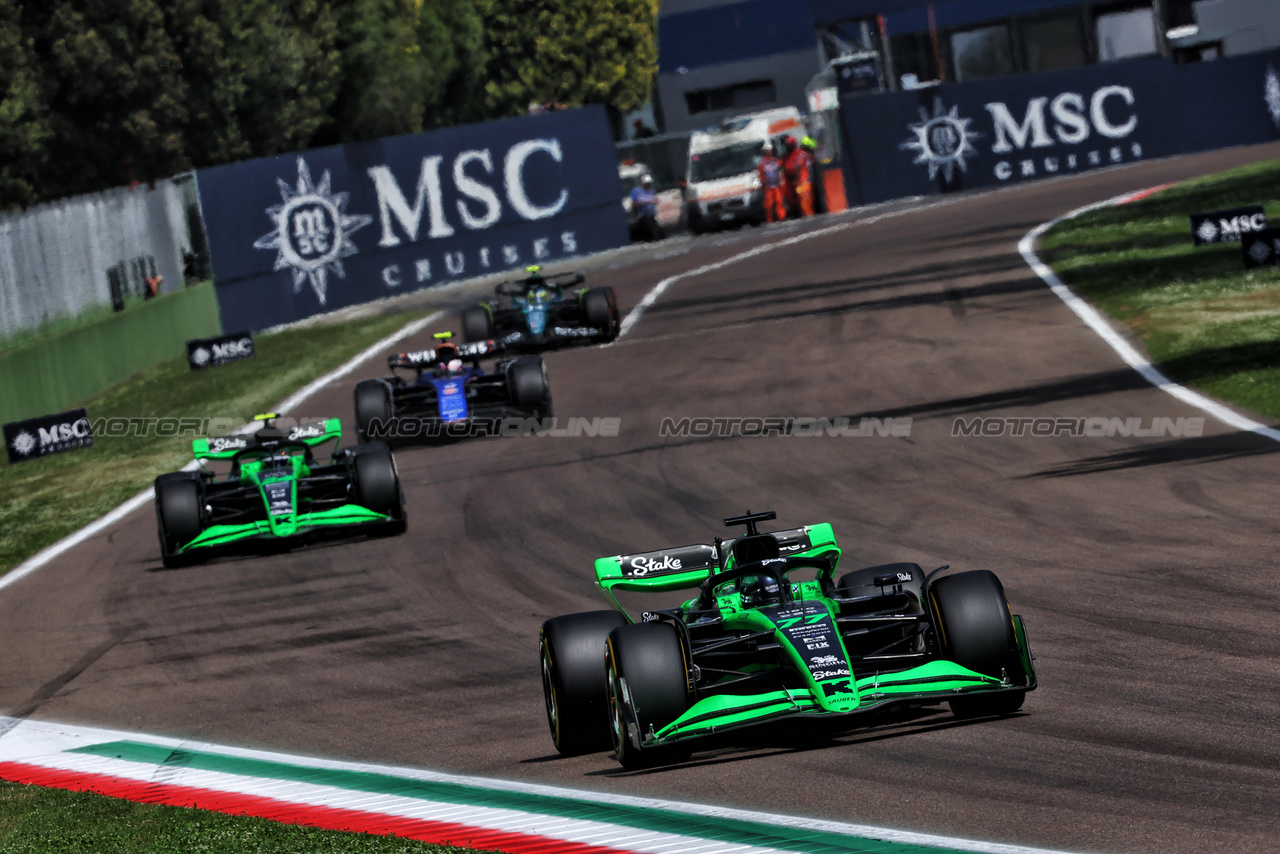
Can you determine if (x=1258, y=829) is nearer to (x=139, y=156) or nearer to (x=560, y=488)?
(x=560, y=488)

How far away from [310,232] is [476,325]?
1146cm

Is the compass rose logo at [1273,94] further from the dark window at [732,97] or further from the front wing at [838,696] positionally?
the front wing at [838,696]

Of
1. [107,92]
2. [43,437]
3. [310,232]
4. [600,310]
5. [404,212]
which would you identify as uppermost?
[107,92]

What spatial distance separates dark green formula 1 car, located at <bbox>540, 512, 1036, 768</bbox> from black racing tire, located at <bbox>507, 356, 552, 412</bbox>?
439 inches

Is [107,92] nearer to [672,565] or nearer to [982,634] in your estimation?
[672,565]

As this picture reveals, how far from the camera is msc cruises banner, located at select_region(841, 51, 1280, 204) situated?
44000 mm

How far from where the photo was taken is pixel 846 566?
11.6 metres

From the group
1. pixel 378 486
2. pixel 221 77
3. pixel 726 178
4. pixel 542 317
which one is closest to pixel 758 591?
pixel 378 486

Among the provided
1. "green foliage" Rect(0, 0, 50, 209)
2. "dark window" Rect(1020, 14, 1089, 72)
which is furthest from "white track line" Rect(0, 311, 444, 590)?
"dark window" Rect(1020, 14, 1089, 72)

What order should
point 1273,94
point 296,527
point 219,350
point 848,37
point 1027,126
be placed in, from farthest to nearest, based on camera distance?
→ point 848,37 < point 1273,94 < point 1027,126 < point 219,350 < point 296,527

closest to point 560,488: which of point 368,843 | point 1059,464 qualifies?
point 1059,464

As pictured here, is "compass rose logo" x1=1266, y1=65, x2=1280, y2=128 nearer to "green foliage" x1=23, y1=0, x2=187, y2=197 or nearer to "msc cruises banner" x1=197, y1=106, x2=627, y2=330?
"msc cruises banner" x1=197, y1=106, x2=627, y2=330

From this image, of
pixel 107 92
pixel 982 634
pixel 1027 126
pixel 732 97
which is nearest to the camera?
pixel 982 634

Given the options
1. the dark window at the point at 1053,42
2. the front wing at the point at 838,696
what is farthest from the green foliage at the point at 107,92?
the front wing at the point at 838,696
